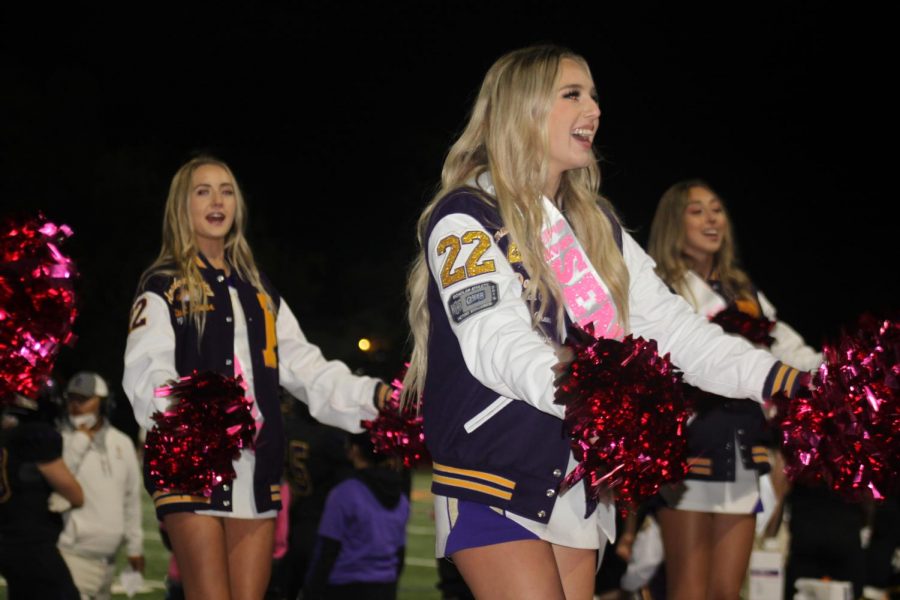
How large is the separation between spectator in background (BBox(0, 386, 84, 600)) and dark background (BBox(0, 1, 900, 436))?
2.03 meters

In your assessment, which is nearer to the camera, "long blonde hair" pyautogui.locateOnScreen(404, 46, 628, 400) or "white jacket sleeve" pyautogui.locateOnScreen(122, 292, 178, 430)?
"long blonde hair" pyautogui.locateOnScreen(404, 46, 628, 400)

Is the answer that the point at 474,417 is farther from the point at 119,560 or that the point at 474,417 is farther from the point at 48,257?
the point at 119,560

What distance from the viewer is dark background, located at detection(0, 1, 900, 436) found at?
1461cm

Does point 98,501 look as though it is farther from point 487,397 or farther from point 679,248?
point 487,397

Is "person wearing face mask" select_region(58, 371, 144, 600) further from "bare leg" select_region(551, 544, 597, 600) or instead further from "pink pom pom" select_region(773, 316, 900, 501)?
"pink pom pom" select_region(773, 316, 900, 501)

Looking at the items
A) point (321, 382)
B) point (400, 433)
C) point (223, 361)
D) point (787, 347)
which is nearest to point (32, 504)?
point (321, 382)

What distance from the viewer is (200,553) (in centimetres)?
392

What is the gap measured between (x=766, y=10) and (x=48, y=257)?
11794mm

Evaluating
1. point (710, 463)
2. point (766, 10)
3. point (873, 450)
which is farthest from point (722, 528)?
point (766, 10)

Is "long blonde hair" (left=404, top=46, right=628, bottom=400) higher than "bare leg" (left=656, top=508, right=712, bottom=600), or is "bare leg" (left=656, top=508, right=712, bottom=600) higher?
"long blonde hair" (left=404, top=46, right=628, bottom=400)

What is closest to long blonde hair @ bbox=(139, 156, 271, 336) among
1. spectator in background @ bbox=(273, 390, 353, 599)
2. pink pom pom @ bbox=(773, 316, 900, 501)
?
pink pom pom @ bbox=(773, 316, 900, 501)

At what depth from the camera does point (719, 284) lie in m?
5.47

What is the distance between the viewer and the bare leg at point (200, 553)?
387cm

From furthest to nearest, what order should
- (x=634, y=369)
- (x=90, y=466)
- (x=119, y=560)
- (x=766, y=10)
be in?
(x=766, y=10) → (x=119, y=560) → (x=90, y=466) → (x=634, y=369)
